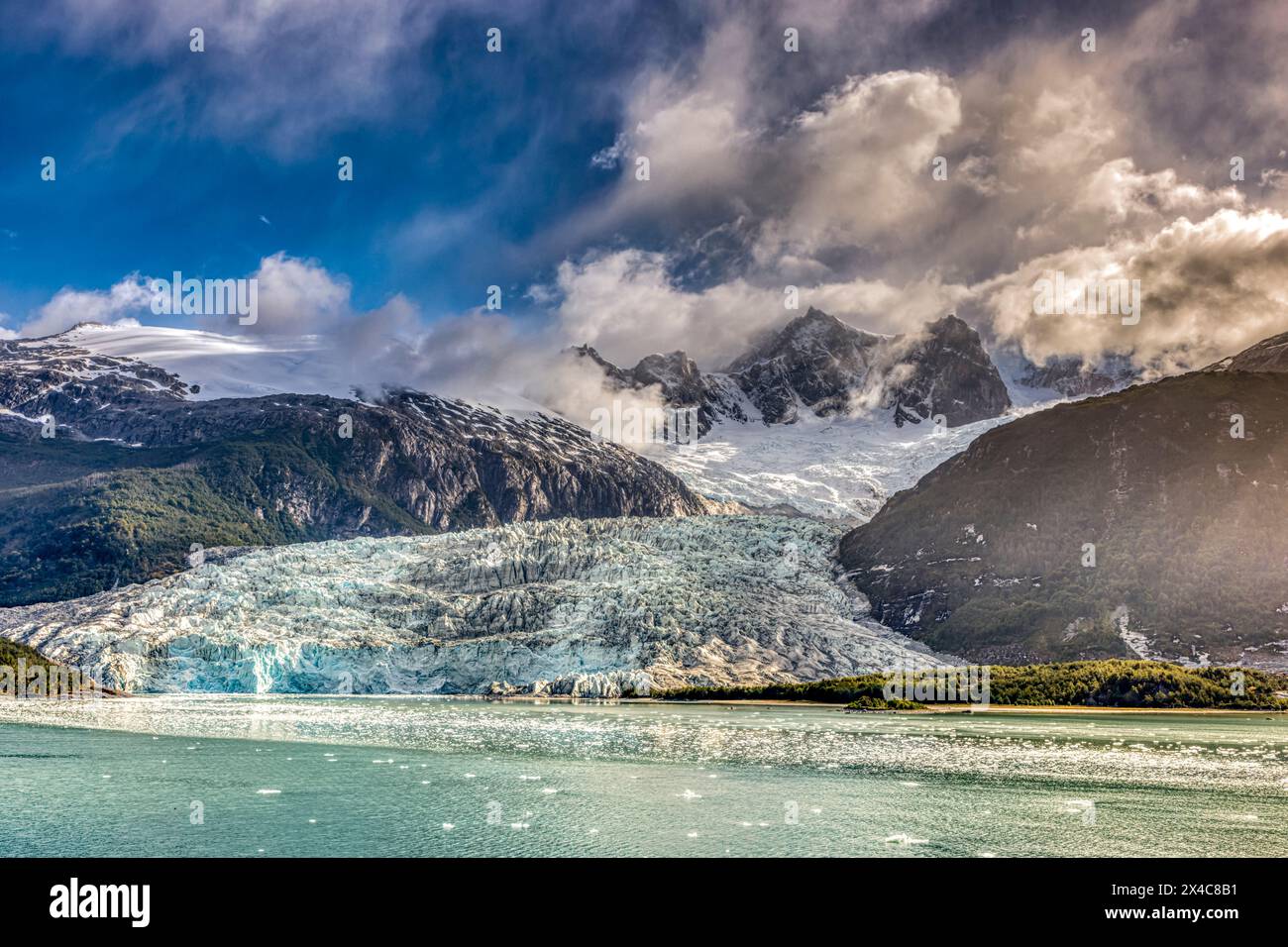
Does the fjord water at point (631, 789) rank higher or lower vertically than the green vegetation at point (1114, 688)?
higher

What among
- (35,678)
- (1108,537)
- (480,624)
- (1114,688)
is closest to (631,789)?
(1114,688)

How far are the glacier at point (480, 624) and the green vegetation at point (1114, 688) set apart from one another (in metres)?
18.7

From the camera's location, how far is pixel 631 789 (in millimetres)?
37625

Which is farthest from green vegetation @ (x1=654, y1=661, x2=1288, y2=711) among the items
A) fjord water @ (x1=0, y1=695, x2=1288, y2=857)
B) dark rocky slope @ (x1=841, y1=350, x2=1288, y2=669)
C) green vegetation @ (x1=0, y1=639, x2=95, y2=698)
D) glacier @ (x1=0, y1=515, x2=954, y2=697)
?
green vegetation @ (x1=0, y1=639, x2=95, y2=698)

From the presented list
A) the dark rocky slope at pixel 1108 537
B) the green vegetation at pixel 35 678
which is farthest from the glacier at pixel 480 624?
the dark rocky slope at pixel 1108 537

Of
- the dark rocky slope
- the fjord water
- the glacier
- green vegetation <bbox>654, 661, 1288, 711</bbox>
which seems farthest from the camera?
the dark rocky slope

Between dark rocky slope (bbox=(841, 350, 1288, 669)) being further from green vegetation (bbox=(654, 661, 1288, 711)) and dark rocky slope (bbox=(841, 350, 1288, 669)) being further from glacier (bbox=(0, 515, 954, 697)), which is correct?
green vegetation (bbox=(654, 661, 1288, 711))

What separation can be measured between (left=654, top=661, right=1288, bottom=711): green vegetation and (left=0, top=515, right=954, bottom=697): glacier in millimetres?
18708

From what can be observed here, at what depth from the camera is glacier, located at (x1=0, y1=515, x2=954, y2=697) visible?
11412 centimetres

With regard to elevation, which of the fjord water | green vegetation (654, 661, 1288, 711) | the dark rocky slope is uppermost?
the dark rocky slope

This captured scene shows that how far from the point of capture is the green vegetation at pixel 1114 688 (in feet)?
297

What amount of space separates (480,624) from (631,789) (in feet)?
314

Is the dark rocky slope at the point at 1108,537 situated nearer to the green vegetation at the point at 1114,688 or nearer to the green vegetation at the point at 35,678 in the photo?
the green vegetation at the point at 1114,688

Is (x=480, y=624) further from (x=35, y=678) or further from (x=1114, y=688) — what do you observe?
(x=1114, y=688)
